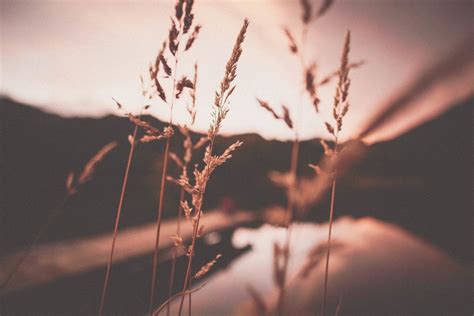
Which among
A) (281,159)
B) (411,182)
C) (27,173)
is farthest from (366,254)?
(411,182)

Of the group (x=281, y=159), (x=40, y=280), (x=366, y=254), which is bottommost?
(x=366, y=254)

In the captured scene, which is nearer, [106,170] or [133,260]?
[133,260]

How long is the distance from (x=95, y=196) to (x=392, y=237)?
17.9m

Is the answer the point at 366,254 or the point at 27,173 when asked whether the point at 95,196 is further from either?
the point at 366,254

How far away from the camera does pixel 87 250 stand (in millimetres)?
6391

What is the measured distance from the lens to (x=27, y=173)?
19.5 m

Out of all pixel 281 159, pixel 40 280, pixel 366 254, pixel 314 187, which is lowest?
pixel 366 254

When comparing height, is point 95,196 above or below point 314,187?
below

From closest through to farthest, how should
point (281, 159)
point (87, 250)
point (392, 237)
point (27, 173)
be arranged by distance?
point (87, 250) → point (392, 237) → point (27, 173) → point (281, 159)

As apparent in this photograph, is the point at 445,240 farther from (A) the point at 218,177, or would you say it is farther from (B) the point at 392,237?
(A) the point at 218,177

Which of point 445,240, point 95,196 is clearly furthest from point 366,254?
point 95,196

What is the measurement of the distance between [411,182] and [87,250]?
87.7 m

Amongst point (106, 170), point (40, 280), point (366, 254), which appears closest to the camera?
point (40, 280)

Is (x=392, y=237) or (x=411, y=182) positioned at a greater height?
(x=411, y=182)
